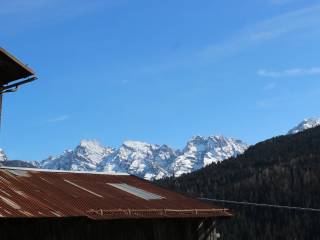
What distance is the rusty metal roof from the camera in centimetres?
2152

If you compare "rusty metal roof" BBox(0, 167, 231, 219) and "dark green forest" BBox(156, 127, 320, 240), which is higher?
"dark green forest" BBox(156, 127, 320, 240)

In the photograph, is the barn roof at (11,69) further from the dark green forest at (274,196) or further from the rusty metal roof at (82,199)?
the dark green forest at (274,196)

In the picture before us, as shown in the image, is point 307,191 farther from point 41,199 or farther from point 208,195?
point 41,199

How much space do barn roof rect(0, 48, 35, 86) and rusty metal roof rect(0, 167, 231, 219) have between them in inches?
143

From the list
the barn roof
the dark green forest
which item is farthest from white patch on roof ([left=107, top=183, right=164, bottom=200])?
the dark green forest

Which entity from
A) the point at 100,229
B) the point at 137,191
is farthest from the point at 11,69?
the point at 137,191

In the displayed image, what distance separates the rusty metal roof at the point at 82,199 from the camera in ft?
70.6

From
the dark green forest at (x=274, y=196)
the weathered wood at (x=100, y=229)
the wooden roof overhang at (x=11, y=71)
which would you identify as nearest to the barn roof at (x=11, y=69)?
the wooden roof overhang at (x=11, y=71)

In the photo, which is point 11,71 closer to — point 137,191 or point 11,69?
point 11,69

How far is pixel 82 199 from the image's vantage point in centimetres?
2441

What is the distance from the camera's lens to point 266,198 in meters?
161

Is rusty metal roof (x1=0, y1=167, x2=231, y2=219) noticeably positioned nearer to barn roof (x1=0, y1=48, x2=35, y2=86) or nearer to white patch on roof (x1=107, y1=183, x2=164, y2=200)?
white patch on roof (x1=107, y1=183, x2=164, y2=200)

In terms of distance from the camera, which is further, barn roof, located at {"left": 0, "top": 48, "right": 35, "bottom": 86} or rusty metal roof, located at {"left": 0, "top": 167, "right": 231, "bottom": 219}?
barn roof, located at {"left": 0, "top": 48, "right": 35, "bottom": 86}

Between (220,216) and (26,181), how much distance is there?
8.27 metres
